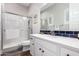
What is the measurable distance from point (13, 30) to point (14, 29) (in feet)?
0.13

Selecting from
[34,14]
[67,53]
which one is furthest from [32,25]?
[67,53]

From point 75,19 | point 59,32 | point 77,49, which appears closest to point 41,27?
point 59,32

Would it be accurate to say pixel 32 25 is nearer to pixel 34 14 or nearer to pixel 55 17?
pixel 34 14

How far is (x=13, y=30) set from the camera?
187 centimetres

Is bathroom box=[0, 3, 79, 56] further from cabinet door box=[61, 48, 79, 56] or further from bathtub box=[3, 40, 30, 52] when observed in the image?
cabinet door box=[61, 48, 79, 56]

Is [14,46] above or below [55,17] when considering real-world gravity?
below

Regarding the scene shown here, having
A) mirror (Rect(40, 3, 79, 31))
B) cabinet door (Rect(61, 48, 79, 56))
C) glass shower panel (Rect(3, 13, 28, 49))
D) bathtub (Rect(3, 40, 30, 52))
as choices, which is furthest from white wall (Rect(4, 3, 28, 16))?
cabinet door (Rect(61, 48, 79, 56))

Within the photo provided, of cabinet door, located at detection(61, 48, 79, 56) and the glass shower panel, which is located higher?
the glass shower panel

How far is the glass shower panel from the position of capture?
5.92ft

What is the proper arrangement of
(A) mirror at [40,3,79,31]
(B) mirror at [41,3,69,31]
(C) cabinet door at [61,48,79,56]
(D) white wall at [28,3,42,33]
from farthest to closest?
(D) white wall at [28,3,42,33] < (B) mirror at [41,3,69,31] < (A) mirror at [40,3,79,31] < (C) cabinet door at [61,48,79,56]

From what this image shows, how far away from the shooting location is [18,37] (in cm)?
185

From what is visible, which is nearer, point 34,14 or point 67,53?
point 67,53

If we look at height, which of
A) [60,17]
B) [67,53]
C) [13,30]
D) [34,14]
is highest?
[34,14]

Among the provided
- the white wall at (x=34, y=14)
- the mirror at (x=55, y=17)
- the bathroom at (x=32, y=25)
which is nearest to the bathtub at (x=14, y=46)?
the bathroom at (x=32, y=25)
